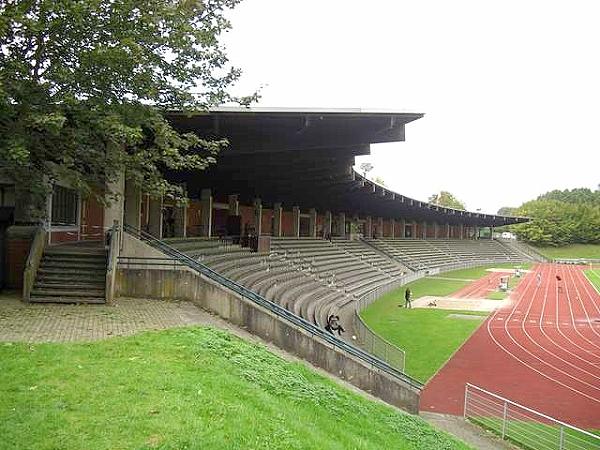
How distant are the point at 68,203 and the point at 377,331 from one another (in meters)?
14.1

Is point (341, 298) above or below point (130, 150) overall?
below

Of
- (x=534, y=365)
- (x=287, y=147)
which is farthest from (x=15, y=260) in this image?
(x=534, y=365)

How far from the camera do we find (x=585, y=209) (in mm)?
108062

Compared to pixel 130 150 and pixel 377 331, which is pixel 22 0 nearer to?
pixel 130 150

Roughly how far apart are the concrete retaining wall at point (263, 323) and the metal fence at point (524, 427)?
Result: 6.17ft

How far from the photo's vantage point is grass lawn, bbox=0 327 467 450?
5.30m

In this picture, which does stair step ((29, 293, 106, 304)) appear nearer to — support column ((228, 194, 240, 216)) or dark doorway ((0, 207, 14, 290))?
dark doorway ((0, 207, 14, 290))

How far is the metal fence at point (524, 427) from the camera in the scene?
11.5 metres

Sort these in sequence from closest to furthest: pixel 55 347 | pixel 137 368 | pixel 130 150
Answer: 1. pixel 137 368
2. pixel 55 347
3. pixel 130 150

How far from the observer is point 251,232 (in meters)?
32.0

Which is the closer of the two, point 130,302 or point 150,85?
point 150,85

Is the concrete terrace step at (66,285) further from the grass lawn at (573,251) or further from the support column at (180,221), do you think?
the grass lawn at (573,251)

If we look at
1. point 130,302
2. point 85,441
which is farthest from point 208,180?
point 85,441

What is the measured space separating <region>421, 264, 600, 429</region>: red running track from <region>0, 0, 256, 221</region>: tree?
34.7 feet
